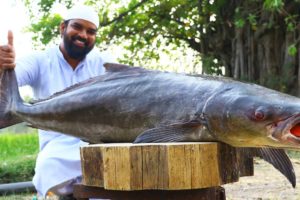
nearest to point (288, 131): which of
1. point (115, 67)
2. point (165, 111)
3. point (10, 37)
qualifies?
point (165, 111)

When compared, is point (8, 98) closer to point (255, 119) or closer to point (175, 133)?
point (175, 133)

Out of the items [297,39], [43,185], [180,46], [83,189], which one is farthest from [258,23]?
[83,189]

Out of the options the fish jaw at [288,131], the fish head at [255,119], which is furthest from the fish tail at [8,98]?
the fish jaw at [288,131]

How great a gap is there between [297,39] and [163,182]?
9248mm

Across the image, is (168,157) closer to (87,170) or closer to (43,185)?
(87,170)

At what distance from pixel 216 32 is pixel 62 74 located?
8.91 m

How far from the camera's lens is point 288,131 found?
8.00 ft

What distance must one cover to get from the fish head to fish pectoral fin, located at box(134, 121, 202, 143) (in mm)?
Result: 88

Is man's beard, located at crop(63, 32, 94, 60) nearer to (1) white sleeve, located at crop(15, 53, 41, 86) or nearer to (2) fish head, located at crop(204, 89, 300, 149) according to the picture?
(1) white sleeve, located at crop(15, 53, 41, 86)

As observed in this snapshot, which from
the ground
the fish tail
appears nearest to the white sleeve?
the fish tail

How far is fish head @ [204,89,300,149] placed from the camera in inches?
96.7

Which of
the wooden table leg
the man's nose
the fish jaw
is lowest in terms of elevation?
the wooden table leg

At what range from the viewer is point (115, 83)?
3.27 meters

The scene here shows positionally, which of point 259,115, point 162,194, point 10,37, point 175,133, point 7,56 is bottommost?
point 162,194
